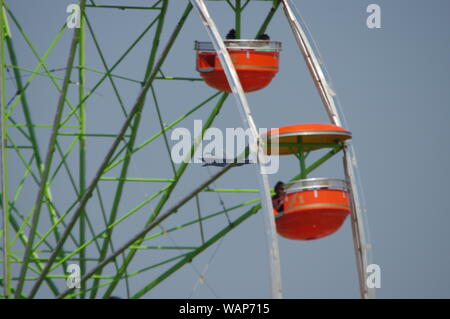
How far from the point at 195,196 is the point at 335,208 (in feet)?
13.3

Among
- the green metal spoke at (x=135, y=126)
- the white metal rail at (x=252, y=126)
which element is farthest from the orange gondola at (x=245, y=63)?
the green metal spoke at (x=135, y=126)

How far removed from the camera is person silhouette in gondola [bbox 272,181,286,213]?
4169 centimetres

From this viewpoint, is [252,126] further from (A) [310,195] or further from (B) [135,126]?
(B) [135,126]

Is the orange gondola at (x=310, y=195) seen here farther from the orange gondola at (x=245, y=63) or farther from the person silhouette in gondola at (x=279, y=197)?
the orange gondola at (x=245, y=63)

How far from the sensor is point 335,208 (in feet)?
136

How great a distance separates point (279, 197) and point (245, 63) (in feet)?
11.5

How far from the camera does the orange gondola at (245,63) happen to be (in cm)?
4322

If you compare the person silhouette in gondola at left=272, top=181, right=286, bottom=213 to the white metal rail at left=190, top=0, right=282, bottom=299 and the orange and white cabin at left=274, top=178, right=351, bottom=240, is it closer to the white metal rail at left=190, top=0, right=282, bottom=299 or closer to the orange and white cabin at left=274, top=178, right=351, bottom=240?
the orange and white cabin at left=274, top=178, right=351, bottom=240

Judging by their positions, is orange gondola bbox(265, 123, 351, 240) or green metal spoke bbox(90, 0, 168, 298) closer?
orange gondola bbox(265, 123, 351, 240)

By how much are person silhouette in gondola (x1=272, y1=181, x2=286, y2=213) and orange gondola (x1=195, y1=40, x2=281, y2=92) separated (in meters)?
3.00

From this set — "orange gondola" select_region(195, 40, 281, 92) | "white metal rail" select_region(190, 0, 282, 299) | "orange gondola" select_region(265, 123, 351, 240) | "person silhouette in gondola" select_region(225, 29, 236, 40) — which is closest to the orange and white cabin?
"orange gondola" select_region(265, 123, 351, 240)

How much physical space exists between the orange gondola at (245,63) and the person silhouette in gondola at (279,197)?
3000mm
